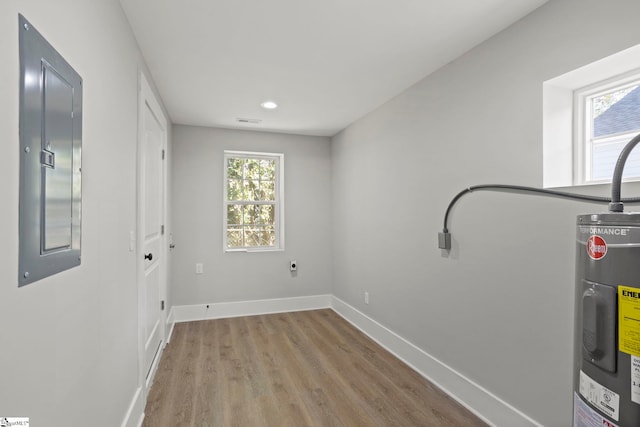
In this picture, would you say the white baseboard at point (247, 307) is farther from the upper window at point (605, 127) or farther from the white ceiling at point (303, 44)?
the upper window at point (605, 127)

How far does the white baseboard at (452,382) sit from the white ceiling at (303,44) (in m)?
2.23

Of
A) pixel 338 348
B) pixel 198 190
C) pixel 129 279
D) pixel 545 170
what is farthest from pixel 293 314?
pixel 545 170

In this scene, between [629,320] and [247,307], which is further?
[247,307]

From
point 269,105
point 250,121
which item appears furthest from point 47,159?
point 250,121

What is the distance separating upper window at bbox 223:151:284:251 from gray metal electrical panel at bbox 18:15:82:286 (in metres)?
3.13

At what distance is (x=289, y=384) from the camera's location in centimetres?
251

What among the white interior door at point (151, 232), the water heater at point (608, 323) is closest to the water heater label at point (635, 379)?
the water heater at point (608, 323)

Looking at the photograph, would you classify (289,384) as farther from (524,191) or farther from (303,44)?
(303,44)

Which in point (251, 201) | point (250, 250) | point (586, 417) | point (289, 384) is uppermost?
point (251, 201)

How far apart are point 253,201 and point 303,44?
2583 mm


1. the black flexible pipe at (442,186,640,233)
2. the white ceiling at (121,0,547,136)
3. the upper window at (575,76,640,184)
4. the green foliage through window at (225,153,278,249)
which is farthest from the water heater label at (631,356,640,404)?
the green foliage through window at (225,153,278,249)

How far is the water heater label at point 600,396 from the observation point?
0.95 metres

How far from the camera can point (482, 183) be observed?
2127 millimetres

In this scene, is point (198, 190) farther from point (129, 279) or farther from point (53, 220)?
point (53, 220)
